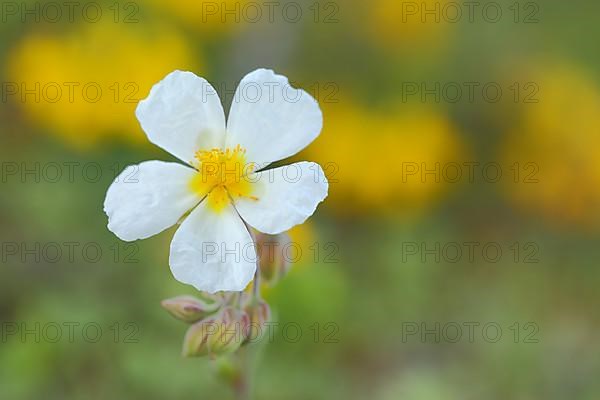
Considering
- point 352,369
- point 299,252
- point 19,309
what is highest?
point 299,252

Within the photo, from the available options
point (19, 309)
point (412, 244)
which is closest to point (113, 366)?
point (19, 309)

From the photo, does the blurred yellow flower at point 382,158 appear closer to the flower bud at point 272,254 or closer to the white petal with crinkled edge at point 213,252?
the flower bud at point 272,254

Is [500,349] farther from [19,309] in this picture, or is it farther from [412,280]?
[19,309]

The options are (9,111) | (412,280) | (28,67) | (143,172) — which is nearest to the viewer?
(143,172)

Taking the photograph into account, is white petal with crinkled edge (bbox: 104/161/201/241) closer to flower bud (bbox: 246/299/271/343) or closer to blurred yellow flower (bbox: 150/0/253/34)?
flower bud (bbox: 246/299/271/343)

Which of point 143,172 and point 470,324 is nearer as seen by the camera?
point 143,172

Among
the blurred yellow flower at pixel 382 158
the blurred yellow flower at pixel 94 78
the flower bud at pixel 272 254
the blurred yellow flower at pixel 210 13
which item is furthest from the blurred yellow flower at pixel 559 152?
the flower bud at pixel 272 254

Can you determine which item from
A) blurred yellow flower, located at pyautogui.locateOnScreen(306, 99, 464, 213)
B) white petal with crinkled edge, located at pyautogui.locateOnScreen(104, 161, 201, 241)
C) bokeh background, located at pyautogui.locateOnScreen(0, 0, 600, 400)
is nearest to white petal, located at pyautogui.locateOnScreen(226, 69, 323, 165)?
white petal with crinkled edge, located at pyautogui.locateOnScreen(104, 161, 201, 241)
